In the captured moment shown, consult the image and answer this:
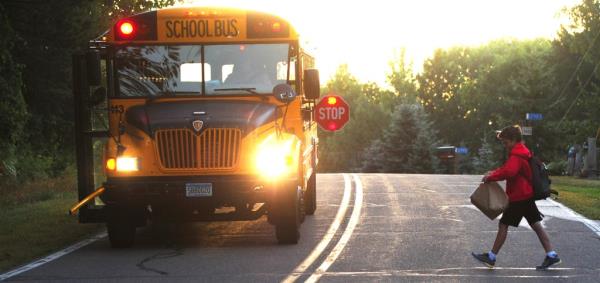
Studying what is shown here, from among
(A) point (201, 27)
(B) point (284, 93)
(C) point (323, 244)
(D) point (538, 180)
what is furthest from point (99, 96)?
(D) point (538, 180)

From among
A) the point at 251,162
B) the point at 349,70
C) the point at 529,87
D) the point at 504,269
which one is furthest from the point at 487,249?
the point at 349,70

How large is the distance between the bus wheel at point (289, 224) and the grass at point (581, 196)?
5.60 m

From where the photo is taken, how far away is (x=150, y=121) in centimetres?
1198

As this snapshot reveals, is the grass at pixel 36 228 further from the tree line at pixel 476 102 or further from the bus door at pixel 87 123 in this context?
the tree line at pixel 476 102

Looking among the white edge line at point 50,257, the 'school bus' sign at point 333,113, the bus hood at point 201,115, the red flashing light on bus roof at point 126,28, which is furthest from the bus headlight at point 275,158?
the 'school bus' sign at point 333,113

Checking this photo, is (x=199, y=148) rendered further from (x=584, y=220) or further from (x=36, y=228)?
(x=584, y=220)

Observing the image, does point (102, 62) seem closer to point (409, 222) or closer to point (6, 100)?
point (409, 222)

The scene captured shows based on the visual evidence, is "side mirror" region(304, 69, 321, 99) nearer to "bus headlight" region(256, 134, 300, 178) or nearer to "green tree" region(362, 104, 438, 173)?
"bus headlight" region(256, 134, 300, 178)

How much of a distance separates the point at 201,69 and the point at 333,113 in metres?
38.0

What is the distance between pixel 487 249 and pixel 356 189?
385 inches

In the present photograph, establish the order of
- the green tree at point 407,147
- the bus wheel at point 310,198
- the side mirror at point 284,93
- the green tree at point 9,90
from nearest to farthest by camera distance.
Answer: the side mirror at point 284,93, the bus wheel at point 310,198, the green tree at point 9,90, the green tree at point 407,147

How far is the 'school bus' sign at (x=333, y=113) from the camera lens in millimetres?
48406

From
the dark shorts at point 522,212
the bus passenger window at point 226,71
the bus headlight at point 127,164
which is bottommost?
the dark shorts at point 522,212

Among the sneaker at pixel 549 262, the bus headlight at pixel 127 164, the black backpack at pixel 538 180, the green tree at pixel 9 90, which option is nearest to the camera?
the sneaker at pixel 549 262
